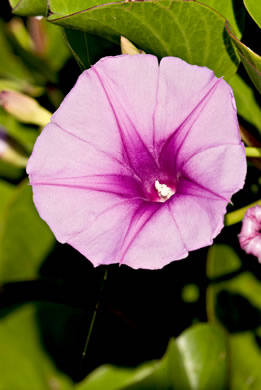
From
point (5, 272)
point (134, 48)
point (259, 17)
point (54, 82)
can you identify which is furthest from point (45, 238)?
point (259, 17)

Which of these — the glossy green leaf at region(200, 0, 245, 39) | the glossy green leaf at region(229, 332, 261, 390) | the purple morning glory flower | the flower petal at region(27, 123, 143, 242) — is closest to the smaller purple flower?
the purple morning glory flower

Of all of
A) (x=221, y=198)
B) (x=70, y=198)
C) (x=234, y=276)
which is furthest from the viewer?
(x=234, y=276)

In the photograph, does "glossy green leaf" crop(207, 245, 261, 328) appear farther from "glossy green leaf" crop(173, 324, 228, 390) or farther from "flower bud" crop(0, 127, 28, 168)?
"flower bud" crop(0, 127, 28, 168)

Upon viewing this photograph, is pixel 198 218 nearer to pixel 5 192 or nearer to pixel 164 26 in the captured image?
pixel 164 26

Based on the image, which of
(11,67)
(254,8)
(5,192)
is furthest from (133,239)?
(11,67)

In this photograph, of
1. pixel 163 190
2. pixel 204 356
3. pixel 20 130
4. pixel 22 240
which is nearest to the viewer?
pixel 163 190

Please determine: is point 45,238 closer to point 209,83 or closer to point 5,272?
point 5,272
